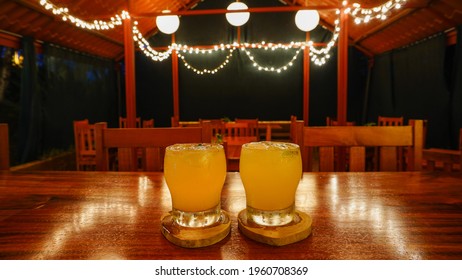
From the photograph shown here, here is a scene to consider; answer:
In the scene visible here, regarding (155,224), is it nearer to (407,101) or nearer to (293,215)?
(293,215)

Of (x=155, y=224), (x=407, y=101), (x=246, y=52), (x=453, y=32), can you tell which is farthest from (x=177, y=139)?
(x=246, y=52)

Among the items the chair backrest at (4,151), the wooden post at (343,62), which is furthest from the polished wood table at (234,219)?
the wooden post at (343,62)

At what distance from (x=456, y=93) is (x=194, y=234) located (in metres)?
5.80

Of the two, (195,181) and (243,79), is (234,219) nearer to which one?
(195,181)

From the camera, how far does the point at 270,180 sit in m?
0.62

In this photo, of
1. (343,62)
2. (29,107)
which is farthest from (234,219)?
(29,107)

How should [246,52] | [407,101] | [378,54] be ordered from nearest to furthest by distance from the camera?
[407,101]
[378,54]
[246,52]

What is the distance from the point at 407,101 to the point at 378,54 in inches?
72.7

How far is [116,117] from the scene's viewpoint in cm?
886

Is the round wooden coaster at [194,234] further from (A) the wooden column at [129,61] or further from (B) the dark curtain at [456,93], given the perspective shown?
(B) the dark curtain at [456,93]

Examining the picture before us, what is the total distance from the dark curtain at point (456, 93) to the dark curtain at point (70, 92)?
275 inches

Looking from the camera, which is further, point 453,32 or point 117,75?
point 117,75

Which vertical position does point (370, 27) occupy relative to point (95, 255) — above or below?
above
